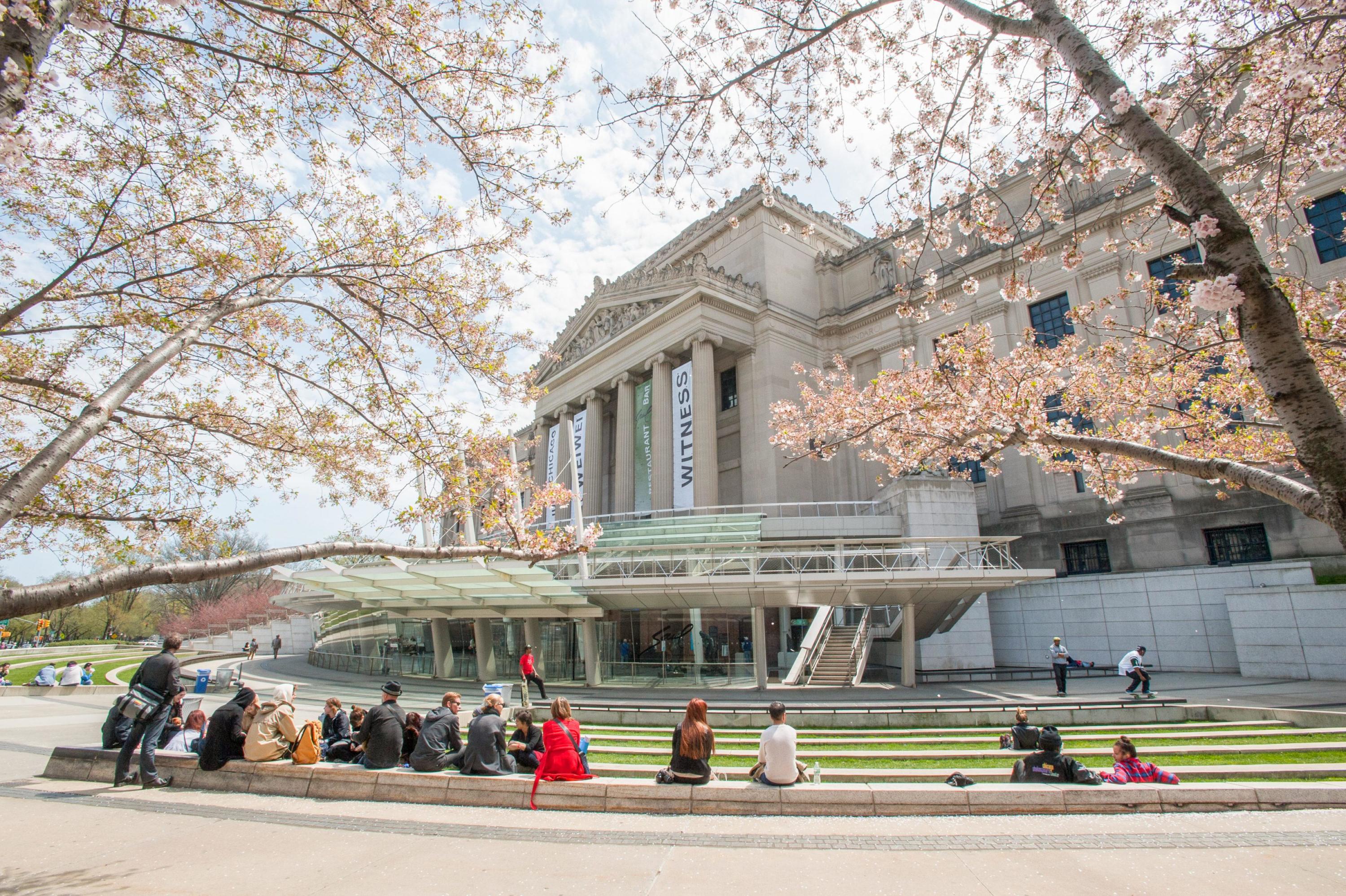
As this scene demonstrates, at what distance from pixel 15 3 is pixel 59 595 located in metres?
4.30

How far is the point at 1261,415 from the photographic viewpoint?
1087 cm

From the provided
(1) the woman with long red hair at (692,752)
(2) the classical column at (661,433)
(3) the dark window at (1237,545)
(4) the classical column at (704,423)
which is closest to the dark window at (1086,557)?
(3) the dark window at (1237,545)

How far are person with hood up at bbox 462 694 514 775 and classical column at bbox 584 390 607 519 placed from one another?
33.0 metres

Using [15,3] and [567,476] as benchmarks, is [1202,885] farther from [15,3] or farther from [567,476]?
[567,476]

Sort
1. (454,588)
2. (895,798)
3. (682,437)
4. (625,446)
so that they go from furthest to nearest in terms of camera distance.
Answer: (625,446), (682,437), (454,588), (895,798)

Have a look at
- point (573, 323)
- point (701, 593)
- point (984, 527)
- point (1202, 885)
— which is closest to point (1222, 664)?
point (984, 527)

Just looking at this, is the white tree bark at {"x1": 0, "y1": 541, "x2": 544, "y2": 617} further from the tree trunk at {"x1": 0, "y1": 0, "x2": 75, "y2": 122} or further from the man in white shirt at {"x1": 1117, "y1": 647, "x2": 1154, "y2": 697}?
the man in white shirt at {"x1": 1117, "y1": 647, "x2": 1154, "y2": 697}

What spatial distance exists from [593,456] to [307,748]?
35.1 meters

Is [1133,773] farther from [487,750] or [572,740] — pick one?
[487,750]

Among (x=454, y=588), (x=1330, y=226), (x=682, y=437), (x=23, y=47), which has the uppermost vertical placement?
(x=1330, y=226)

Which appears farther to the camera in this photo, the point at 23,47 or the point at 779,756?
the point at 779,756

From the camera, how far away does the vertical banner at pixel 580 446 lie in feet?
142

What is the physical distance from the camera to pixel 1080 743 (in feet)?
39.7

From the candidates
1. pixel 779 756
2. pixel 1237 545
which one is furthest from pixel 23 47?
pixel 1237 545
